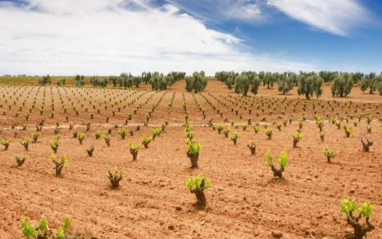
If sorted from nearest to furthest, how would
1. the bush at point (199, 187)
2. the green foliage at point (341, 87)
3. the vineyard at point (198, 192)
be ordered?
the vineyard at point (198, 192) → the bush at point (199, 187) → the green foliage at point (341, 87)

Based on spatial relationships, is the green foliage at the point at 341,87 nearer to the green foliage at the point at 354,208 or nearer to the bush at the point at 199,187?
the bush at the point at 199,187

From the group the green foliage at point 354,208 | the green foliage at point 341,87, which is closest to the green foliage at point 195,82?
the green foliage at point 341,87

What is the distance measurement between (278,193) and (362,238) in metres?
3.61

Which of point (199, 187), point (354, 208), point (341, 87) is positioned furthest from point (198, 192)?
point (341, 87)

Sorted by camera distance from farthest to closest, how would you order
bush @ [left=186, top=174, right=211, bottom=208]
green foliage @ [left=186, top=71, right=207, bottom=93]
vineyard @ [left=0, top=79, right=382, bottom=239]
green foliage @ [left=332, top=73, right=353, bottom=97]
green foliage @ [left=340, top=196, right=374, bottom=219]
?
green foliage @ [left=186, top=71, right=207, bottom=93] < green foliage @ [left=332, top=73, right=353, bottom=97] < bush @ [left=186, top=174, right=211, bottom=208] < vineyard @ [left=0, top=79, right=382, bottom=239] < green foliage @ [left=340, top=196, right=374, bottom=219]

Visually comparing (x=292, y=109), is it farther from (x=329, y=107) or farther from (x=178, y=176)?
(x=178, y=176)

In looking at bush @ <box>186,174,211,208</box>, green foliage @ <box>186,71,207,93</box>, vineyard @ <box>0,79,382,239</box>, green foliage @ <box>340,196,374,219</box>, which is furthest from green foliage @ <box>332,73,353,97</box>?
green foliage @ <box>340,196,374,219</box>

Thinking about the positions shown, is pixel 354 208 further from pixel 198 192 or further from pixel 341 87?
pixel 341 87

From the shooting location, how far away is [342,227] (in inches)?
358

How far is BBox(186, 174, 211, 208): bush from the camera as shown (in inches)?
422

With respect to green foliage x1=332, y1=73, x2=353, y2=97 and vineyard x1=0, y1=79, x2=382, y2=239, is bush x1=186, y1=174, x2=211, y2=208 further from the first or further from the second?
green foliage x1=332, y1=73, x2=353, y2=97

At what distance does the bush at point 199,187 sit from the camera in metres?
10.7

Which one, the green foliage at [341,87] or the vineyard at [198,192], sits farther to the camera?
the green foliage at [341,87]

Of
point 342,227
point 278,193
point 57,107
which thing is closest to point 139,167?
point 278,193
